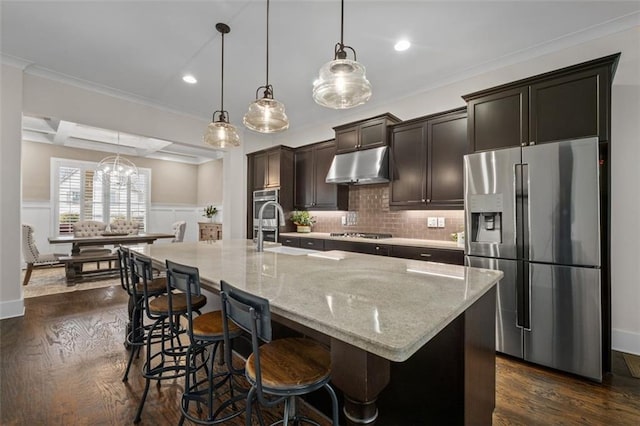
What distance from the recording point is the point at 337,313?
2.89 feet

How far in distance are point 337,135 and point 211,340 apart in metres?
3.40

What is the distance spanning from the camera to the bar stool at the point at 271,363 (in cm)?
95

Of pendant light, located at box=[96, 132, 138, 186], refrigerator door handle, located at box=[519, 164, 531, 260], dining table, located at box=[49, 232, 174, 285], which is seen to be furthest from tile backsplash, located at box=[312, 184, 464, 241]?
pendant light, located at box=[96, 132, 138, 186]

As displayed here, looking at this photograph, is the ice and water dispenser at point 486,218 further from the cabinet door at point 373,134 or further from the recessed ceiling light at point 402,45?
the recessed ceiling light at point 402,45

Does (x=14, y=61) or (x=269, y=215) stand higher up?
(x=14, y=61)

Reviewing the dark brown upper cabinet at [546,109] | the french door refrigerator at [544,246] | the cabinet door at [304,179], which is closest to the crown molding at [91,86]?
the cabinet door at [304,179]

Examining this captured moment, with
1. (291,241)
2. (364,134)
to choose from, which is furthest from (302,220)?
(364,134)

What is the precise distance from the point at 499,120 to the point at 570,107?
49 cm

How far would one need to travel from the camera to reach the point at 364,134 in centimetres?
387

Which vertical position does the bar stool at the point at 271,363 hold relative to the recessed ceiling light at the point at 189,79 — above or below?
below

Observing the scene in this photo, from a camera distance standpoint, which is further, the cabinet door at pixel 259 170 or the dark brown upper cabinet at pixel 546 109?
the cabinet door at pixel 259 170

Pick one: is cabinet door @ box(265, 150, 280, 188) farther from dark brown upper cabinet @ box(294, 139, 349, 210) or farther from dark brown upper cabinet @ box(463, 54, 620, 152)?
dark brown upper cabinet @ box(463, 54, 620, 152)

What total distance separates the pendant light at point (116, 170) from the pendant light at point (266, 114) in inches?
212

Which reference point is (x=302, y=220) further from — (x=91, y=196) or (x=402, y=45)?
(x=91, y=196)
